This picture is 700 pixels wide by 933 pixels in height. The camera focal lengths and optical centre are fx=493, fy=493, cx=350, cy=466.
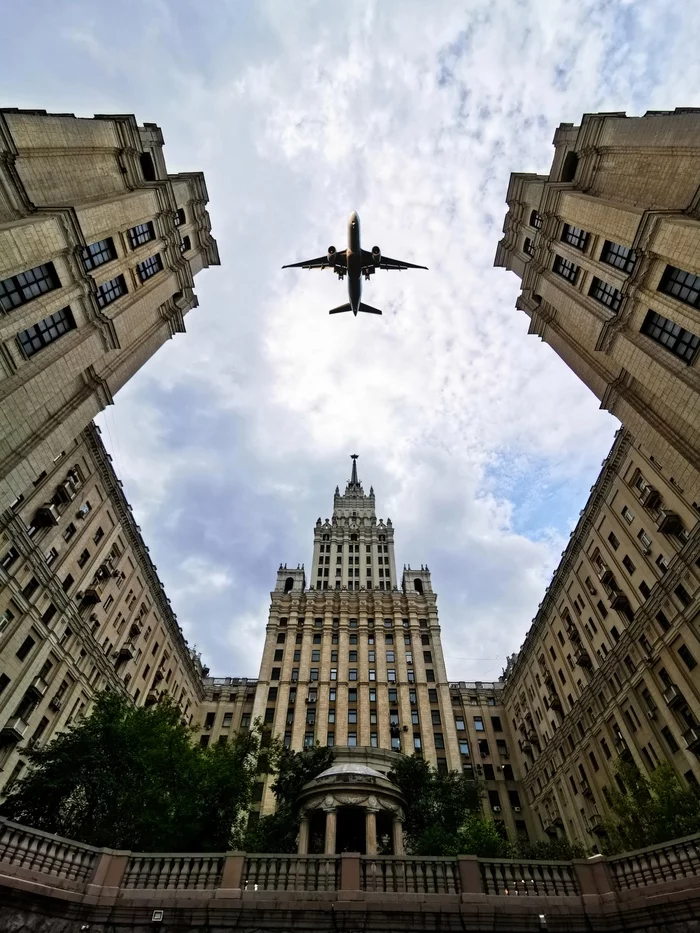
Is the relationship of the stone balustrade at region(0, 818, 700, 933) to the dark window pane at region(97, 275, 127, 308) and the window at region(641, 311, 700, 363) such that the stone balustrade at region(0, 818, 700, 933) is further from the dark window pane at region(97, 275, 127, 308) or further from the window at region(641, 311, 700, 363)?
the dark window pane at region(97, 275, 127, 308)

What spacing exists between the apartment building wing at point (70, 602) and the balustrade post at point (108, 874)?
19507 mm

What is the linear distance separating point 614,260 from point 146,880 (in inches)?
1400

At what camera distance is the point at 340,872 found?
45.7 feet

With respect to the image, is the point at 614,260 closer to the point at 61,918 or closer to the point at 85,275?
the point at 85,275

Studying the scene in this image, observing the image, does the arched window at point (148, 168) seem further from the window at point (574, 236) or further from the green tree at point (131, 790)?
the green tree at point (131, 790)

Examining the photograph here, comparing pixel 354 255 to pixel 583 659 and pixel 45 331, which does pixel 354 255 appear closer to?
pixel 45 331

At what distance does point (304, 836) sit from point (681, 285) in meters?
35.2

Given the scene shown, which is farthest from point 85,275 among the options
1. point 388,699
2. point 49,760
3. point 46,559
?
point 388,699

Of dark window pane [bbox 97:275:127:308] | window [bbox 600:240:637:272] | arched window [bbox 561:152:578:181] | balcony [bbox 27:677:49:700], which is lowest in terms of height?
balcony [bbox 27:677:49:700]

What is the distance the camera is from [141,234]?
3512cm

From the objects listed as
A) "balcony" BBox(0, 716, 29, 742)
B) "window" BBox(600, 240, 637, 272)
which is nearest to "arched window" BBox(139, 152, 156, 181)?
"window" BBox(600, 240, 637, 272)

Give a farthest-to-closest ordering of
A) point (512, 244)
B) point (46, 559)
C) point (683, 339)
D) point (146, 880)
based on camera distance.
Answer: point (512, 244), point (46, 559), point (683, 339), point (146, 880)

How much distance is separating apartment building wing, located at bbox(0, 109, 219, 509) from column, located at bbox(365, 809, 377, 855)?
25674 mm

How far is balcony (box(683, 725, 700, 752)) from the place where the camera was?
99.1 feet
